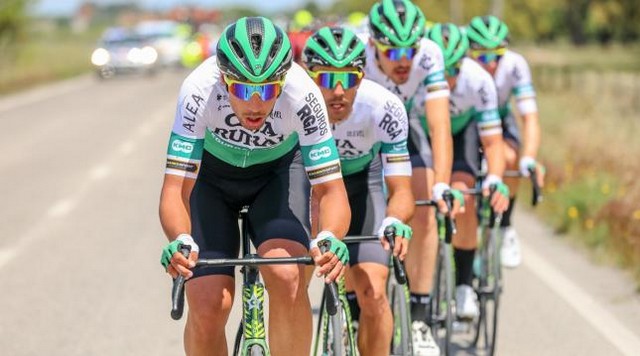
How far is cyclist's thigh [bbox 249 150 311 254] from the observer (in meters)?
4.95

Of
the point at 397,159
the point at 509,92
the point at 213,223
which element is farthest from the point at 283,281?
the point at 509,92

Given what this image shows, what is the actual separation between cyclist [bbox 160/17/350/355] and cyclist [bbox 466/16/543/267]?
2759 mm

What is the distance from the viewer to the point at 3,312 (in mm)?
8328

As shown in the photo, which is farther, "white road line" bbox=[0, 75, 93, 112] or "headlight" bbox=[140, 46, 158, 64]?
"headlight" bbox=[140, 46, 158, 64]

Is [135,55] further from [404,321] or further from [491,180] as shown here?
[404,321]

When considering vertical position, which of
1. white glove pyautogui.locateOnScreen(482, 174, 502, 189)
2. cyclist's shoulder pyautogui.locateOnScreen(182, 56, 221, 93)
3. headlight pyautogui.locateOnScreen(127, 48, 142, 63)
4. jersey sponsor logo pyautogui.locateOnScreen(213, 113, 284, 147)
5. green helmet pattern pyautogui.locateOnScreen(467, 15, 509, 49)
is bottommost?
white glove pyautogui.locateOnScreen(482, 174, 502, 189)

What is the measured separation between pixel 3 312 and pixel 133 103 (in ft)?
77.0

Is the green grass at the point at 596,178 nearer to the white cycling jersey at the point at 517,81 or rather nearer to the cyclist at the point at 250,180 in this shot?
the white cycling jersey at the point at 517,81

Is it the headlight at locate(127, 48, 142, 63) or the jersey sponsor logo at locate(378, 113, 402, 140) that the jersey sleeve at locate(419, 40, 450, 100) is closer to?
the jersey sponsor logo at locate(378, 113, 402, 140)

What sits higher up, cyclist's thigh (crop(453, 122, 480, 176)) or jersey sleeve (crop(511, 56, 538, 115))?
jersey sleeve (crop(511, 56, 538, 115))

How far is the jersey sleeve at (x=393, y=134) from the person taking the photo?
18.9 feet

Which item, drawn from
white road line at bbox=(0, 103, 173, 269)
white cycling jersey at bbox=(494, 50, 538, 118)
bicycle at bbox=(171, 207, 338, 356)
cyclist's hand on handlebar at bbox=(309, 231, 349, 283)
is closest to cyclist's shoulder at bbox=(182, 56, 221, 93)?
bicycle at bbox=(171, 207, 338, 356)

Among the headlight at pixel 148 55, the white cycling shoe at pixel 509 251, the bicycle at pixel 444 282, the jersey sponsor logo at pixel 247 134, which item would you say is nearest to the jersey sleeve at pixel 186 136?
the jersey sponsor logo at pixel 247 134

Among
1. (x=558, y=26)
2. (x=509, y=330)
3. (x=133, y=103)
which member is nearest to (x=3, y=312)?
(x=509, y=330)
